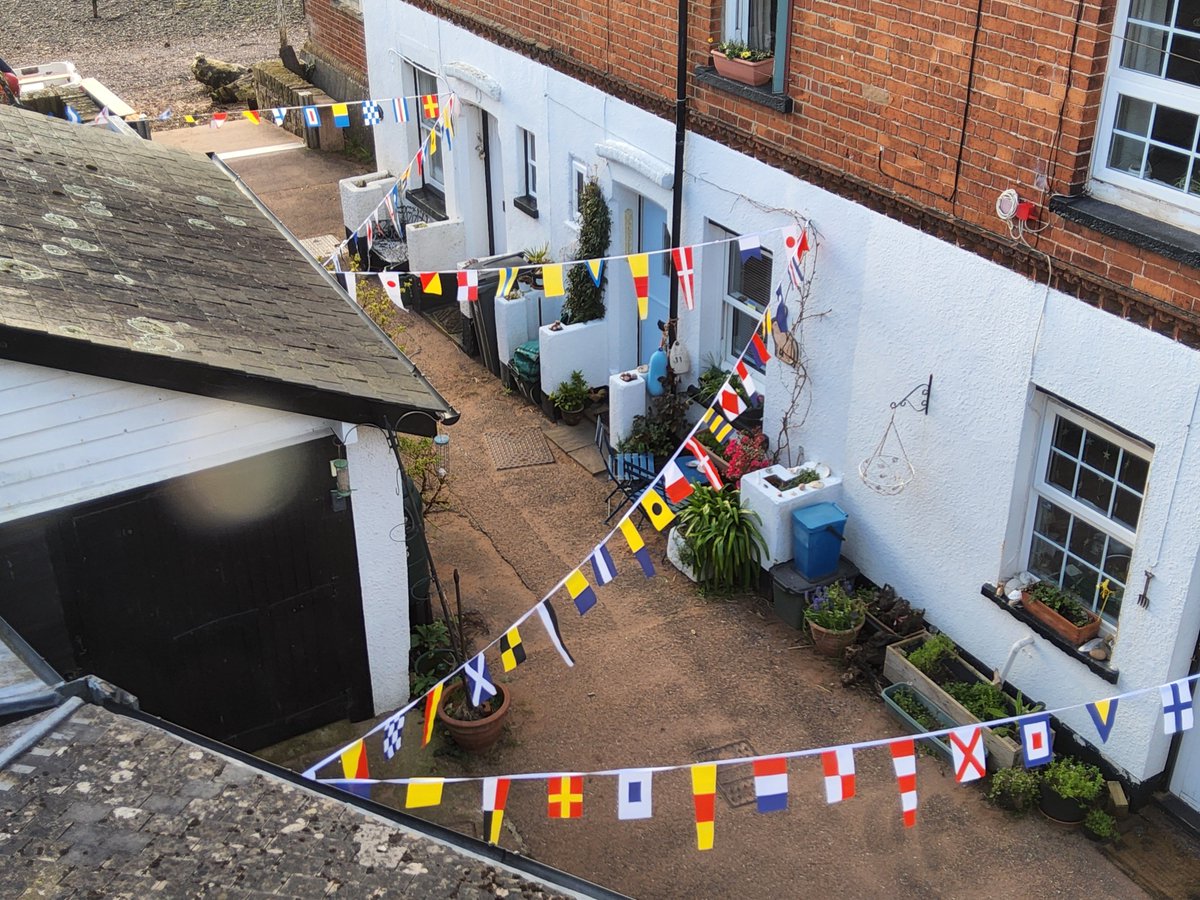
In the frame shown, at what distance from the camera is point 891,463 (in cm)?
934

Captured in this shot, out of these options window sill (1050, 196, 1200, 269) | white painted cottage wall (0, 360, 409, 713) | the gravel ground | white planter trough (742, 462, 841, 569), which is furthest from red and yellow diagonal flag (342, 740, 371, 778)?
the gravel ground

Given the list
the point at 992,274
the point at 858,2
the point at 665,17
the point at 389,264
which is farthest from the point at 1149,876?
the point at 389,264

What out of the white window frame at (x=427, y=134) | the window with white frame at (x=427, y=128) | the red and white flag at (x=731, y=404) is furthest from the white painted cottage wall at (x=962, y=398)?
the white window frame at (x=427, y=134)

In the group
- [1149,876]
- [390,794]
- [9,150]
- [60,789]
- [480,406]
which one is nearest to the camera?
[60,789]

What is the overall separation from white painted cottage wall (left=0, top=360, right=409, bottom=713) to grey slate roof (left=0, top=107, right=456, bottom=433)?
0.73 ft

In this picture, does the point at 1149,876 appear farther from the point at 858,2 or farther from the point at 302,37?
the point at 302,37

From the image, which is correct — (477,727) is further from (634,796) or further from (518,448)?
(518,448)

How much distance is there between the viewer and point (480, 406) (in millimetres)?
13352

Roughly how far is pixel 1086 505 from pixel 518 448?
20.1ft

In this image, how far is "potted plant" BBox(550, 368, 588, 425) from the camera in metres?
12.8

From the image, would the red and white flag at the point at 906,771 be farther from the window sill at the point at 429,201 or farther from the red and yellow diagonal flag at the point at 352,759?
the window sill at the point at 429,201

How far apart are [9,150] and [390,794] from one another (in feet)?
18.5

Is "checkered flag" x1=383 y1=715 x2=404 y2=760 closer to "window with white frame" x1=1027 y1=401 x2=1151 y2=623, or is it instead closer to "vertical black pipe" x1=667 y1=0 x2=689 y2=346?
"window with white frame" x1=1027 y1=401 x2=1151 y2=623

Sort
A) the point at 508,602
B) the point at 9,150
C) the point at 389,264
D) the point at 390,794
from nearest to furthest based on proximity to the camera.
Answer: the point at 390,794
the point at 9,150
the point at 508,602
the point at 389,264
